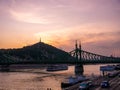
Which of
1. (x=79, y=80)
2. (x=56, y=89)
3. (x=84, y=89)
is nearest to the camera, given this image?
(x=84, y=89)

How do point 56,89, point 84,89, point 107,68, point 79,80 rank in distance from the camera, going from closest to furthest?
point 84,89
point 56,89
point 79,80
point 107,68

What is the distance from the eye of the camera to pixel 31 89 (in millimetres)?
101125

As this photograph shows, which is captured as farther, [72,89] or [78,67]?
[78,67]

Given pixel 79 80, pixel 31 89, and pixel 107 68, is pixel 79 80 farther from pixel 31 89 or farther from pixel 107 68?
pixel 107 68

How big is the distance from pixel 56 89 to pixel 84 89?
24.7 metres

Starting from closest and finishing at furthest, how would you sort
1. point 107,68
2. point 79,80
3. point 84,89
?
point 84,89, point 79,80, point 107,68

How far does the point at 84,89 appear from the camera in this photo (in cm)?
7625

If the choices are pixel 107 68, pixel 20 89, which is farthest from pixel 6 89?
pixel 107 68

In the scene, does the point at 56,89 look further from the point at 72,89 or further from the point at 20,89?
the point at 72,89

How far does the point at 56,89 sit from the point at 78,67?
9555 centimetres

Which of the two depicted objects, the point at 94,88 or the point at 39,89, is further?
the point at 39,89

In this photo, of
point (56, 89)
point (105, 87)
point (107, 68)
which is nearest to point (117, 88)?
point (105, 87)

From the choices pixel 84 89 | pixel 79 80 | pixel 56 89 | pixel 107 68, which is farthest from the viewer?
pixel 107 68

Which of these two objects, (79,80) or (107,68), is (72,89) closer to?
(79,80)
